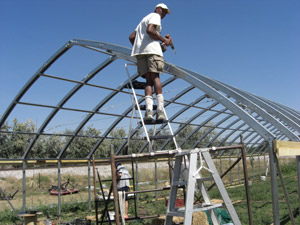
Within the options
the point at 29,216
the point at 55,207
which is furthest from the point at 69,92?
the point at 55,207

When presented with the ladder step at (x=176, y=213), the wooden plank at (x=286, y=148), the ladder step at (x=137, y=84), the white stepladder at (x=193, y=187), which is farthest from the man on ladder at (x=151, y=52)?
the wooden plank at (x=286, y=148)

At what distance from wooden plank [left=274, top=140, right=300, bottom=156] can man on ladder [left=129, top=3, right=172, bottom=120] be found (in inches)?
62.9

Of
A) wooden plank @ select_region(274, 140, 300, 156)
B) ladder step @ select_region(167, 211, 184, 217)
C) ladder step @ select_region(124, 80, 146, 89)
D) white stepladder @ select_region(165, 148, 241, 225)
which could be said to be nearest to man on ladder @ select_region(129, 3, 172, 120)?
ladder step @ select_region(124, 80, 146, 89)

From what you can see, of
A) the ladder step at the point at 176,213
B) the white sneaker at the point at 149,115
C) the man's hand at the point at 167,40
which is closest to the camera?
the ladder step at the point at 176,213

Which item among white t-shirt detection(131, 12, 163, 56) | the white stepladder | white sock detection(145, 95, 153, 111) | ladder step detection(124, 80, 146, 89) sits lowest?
the white stepladder

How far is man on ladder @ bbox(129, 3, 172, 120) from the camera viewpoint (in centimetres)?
484

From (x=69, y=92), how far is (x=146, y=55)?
14.1 ft

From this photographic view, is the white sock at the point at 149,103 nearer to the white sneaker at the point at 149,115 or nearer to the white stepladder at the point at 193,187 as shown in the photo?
the white sneaker at the point at 149,115

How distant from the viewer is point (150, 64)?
4.95 metres

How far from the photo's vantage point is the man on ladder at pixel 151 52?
4836 mm

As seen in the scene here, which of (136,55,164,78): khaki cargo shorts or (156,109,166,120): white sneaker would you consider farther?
(136,55,164,78): khaki cargo shorts

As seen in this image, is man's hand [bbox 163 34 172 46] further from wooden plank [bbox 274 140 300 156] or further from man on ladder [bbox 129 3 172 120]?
wooden plank [bbox 274 140 300 156]

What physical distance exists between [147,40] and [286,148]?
254cm

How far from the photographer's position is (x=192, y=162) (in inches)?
145
